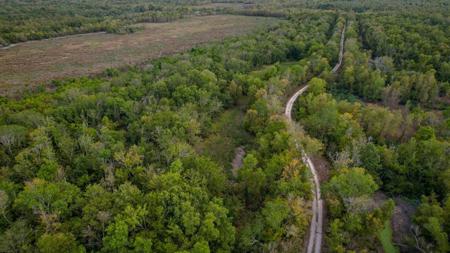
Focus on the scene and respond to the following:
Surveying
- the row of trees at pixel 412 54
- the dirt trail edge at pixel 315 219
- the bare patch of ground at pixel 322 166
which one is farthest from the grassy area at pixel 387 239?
the row of trees at pixel 412 54

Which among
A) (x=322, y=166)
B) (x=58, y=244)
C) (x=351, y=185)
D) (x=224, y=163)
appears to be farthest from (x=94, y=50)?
(x=351, y=185)

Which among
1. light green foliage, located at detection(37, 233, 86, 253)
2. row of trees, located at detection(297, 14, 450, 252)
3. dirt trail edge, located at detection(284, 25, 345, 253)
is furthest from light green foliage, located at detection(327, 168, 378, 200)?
light green foliage, located at detection(37, 233, 86, 253)

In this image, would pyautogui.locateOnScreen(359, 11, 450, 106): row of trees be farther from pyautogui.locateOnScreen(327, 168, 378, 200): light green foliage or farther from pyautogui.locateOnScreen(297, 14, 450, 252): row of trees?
pyautogui.locateOnScreen(327, 168, 378, 200): light green foliage

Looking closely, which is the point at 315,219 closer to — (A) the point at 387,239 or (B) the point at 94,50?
(A) the point at 387,239

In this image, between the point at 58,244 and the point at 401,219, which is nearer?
the point at 58,244

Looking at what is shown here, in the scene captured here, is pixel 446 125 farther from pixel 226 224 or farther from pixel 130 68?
pixel 130 68
